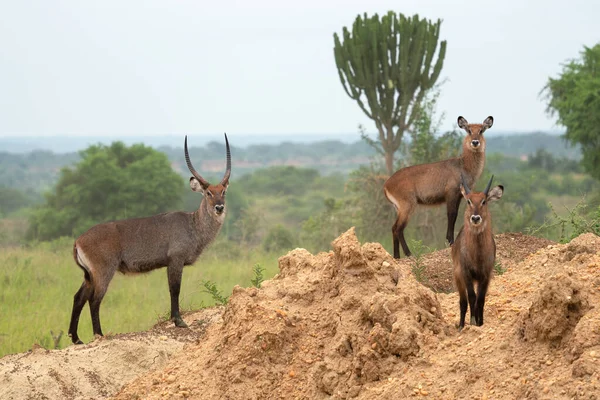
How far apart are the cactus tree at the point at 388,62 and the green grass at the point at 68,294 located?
4177mm

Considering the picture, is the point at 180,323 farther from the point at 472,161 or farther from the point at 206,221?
the point at 472,161

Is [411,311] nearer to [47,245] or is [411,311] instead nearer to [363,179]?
[363,179]

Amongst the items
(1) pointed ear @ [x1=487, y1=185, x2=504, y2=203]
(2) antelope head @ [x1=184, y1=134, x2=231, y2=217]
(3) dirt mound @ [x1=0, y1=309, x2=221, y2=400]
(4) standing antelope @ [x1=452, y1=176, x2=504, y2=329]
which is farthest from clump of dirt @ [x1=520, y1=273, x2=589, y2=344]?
(2) antelope head @ [x1=184, y1=134, x2=231, y2=217]

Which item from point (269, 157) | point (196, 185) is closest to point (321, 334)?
point (196, 185)

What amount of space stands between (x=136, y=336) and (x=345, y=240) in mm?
2831

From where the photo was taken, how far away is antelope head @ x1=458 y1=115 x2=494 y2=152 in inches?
409

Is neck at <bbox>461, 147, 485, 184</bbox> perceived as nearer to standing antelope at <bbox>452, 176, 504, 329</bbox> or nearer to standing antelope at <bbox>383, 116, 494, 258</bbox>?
standing antelope at <bbox>383, 116, 494, 258</bbox>

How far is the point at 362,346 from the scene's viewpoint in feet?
18.4

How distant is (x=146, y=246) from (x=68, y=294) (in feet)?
16.0

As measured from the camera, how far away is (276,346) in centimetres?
608

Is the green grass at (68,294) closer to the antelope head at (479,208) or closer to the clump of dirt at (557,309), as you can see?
the antelope head at (479,208)

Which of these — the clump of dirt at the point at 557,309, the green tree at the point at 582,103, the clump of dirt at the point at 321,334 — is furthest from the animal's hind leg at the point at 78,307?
the green tree at the point at 582,103

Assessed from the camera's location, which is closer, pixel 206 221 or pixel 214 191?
pixel 214 191

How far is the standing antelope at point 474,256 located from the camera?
20.3ft
